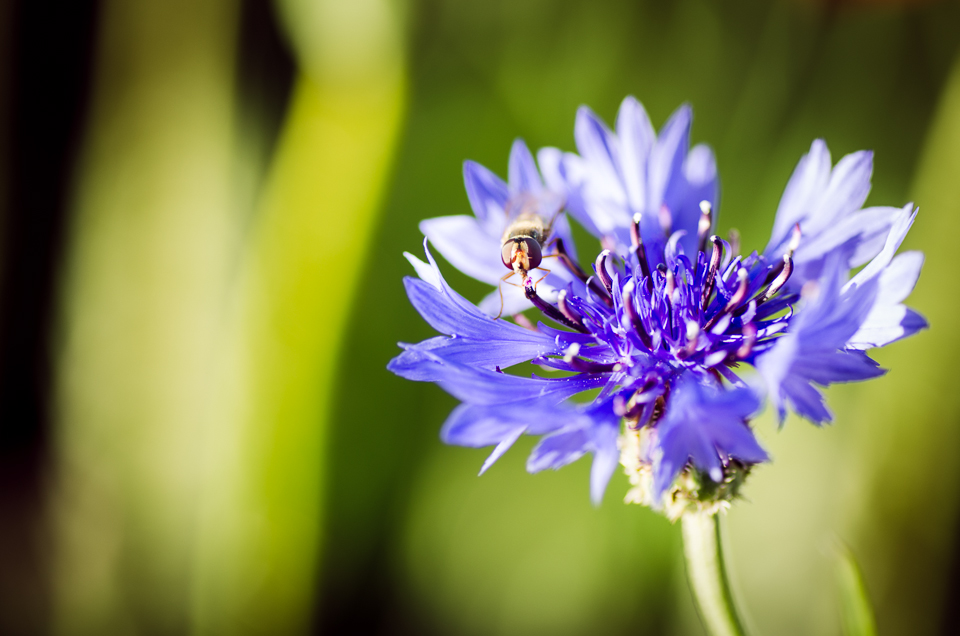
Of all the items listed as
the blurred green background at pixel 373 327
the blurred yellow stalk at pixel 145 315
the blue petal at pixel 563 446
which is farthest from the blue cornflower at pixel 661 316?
the blurred yellow stalk at pixel 145 315

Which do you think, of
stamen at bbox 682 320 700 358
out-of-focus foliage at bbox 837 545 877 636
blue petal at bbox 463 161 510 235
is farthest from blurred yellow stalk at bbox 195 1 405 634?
out-of-focus foliage at bbox 837 545 877 636

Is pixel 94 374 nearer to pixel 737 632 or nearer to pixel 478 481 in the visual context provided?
pixel 478 481

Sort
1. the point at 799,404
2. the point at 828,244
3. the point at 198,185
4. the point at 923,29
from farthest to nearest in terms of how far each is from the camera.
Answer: the point at 198,185 → the point at 923,29 → the point at 828,244 → the point at 799,404

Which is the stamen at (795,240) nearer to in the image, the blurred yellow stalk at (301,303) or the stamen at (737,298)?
the stamen at (737,298)

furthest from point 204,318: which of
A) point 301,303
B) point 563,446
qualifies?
point 563,446

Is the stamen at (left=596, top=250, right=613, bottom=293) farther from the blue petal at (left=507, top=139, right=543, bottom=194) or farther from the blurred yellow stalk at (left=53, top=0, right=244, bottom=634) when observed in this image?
the blurred yellow stalk at (left=53, top=0, right=244, bottom=634)

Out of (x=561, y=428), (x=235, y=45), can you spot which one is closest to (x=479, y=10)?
(x=235, y=45)
